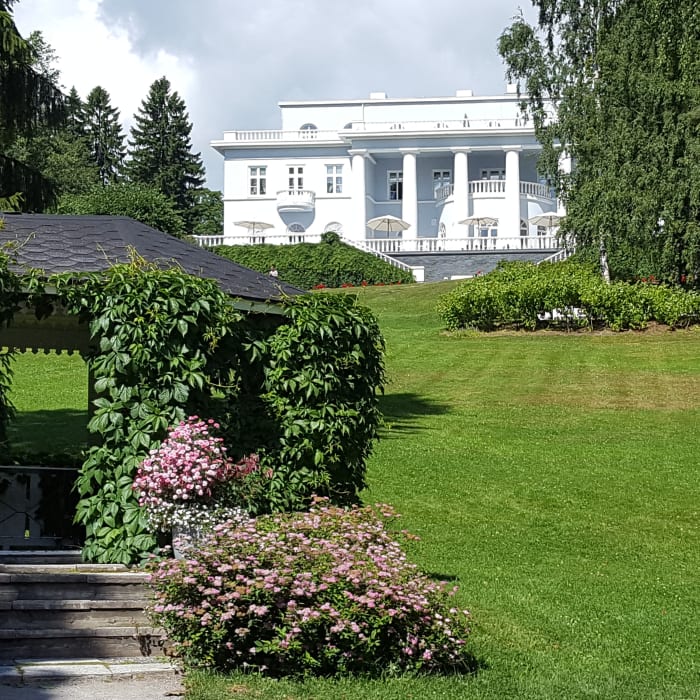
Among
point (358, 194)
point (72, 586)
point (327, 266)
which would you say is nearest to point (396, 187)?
point (358, 194)

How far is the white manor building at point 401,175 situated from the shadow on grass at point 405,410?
4048 cm

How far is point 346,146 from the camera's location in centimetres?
6662

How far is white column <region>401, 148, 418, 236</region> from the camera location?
212 feet

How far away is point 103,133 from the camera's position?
87.9m

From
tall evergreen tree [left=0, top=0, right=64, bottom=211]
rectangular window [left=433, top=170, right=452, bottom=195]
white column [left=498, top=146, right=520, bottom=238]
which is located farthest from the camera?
rectangular window [left=433, top=170, right=452, bottom=195]

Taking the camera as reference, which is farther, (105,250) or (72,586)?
(105,250)

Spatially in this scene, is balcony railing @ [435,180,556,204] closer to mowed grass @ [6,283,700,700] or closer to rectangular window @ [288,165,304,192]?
rectangular window @ [288,165,304,192]

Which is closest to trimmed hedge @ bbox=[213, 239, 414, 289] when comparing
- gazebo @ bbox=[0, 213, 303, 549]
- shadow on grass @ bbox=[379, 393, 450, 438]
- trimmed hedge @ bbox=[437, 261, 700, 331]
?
trimmed hedge @ bbox=[437, 261, 700, 331]

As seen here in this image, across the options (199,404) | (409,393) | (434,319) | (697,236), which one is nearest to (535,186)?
(434,319)

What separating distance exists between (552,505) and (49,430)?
9288 mm

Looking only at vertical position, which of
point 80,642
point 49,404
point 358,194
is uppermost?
point 358,194

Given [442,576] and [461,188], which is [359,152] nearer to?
[461,188]

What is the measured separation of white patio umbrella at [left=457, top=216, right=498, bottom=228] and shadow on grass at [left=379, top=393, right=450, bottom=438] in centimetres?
3861

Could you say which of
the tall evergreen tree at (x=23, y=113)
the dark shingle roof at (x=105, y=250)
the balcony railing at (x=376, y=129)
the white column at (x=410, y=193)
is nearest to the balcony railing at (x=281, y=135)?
the balcony railing at (x=376, y=129)
